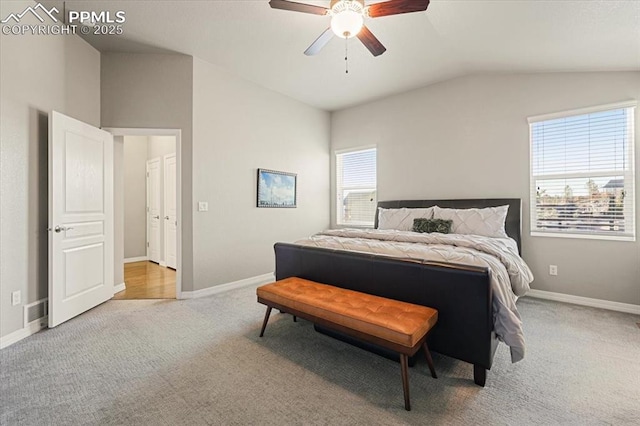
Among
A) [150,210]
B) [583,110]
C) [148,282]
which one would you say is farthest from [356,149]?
[150,210]

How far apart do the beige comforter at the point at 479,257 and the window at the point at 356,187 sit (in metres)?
2.21

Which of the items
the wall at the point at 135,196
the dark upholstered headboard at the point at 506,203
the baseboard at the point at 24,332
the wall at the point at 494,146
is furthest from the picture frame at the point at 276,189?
the wall at the point at 135,196

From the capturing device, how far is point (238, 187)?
13.5 feet

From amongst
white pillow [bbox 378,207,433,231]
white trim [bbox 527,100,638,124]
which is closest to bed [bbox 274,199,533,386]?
white pillow [bbox 378,207,433,231]

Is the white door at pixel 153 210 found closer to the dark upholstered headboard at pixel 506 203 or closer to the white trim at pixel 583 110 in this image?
the dark upholstered headboard at pixel 506 203

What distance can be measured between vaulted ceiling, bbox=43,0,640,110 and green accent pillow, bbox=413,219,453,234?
2.07 metres

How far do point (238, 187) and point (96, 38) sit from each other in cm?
231

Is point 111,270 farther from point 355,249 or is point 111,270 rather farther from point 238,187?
point 355,249

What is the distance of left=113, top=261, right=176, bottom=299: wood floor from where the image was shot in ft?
12.1

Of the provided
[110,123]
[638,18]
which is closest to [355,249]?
[638,18]

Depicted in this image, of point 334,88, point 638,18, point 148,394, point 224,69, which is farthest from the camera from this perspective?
point 334,88

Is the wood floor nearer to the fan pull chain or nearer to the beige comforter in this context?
the beige comforter

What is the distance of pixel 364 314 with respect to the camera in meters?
1.82

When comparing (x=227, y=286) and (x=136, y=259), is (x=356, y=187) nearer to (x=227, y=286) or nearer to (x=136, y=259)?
(x=227, y=286)
